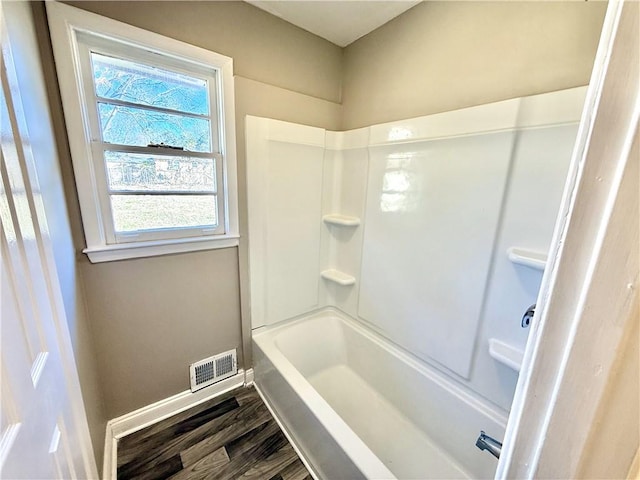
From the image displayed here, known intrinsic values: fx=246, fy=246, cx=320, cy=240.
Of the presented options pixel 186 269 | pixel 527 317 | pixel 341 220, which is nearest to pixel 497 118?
pixel 527 317

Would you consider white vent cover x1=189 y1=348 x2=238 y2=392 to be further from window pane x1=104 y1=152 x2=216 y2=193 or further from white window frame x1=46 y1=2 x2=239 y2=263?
window pane x1=104 y1=152 x2=216 y2=193

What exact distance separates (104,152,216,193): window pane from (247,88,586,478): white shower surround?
0.29 metres

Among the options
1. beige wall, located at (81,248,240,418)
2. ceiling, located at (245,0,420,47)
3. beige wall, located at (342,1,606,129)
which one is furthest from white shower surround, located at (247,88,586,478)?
ceiling, located at (245,0,420,47)

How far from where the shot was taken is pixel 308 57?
5.59ft

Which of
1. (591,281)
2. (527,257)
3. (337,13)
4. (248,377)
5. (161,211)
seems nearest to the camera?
(591,281)

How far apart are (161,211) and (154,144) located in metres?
0.36

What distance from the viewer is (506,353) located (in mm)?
1174

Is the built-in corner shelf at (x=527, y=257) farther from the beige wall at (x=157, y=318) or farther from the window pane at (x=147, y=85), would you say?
the window pane at (x=147, y=85)

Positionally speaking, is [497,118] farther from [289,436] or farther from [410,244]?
[289,436]

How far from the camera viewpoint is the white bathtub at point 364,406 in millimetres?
1177

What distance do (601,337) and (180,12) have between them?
1906 mm

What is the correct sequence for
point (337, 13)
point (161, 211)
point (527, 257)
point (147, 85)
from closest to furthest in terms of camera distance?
point (527, 257) < point (147, 85) < point (161, 211) < point (337, 13)

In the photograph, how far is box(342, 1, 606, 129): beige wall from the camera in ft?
3.19

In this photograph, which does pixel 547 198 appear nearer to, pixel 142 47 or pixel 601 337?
pixel 601 337
